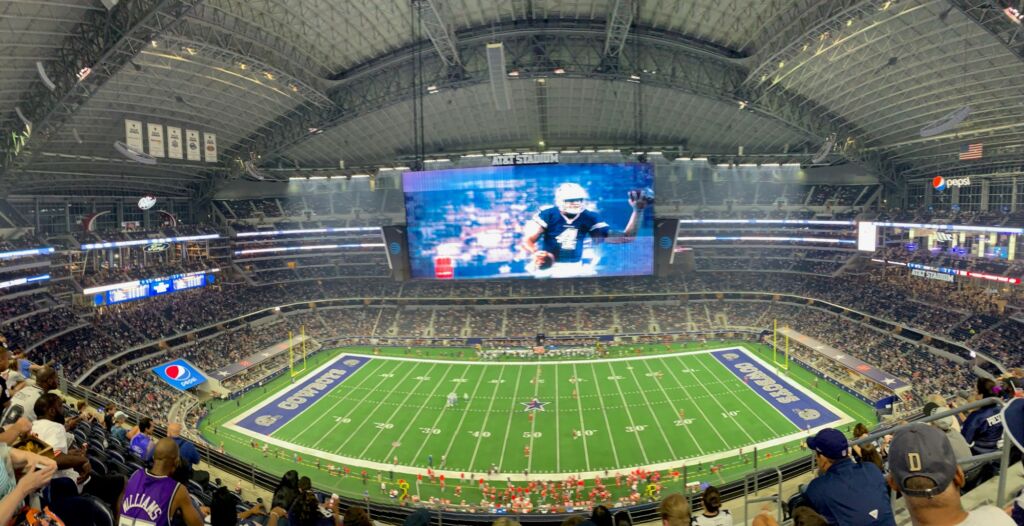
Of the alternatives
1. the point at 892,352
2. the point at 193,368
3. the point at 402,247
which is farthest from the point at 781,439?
the point at 193,368

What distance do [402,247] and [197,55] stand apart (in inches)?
617

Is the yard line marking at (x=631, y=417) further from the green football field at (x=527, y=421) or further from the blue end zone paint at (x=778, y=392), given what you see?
the blue end zone paint at (x=778, y=392)

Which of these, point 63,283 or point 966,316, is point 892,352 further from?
point 63,283

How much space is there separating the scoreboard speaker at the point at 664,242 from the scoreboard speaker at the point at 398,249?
654 inches

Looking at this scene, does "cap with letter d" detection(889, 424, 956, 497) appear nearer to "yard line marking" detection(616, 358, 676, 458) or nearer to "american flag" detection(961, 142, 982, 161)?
"yard line marking" detection(616, 358, 676, 458)

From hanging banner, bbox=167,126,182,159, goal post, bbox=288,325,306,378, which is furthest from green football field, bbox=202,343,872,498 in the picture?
hanging banner, bbox=167,126,182,159

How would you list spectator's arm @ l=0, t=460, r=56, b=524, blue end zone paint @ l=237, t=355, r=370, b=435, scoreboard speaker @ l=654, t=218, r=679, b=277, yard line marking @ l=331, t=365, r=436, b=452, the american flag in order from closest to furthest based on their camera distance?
spectator's arm @ l=0, t=460, r=56, b=524, yard line marking @ l=331, t=365, r=436, b=452, blue end zone paint @ l=237, t=355, r=370, b=435, the american flag, scoreboard speaker @ l=654, t=218, r=679, b=277

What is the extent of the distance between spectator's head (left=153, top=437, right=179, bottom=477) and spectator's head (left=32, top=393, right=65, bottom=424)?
1793 mm

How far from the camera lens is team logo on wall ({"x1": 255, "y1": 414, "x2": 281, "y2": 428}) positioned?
31.6 m

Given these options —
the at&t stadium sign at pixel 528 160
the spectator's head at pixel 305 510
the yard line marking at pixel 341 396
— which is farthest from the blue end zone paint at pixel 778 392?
the spectator's head at pixel 305 510

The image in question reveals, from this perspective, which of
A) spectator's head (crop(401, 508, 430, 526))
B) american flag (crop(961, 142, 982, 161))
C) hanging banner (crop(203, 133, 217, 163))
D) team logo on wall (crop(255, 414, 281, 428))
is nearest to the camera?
spectator's head (crop(401, 508, 430, 526))

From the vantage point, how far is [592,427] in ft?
98.0

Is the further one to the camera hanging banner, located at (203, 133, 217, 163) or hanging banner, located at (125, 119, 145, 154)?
hanging banner, located at (203, 133, 217, 163)

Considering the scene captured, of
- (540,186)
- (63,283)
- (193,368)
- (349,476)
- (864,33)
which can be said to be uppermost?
(864,33)
